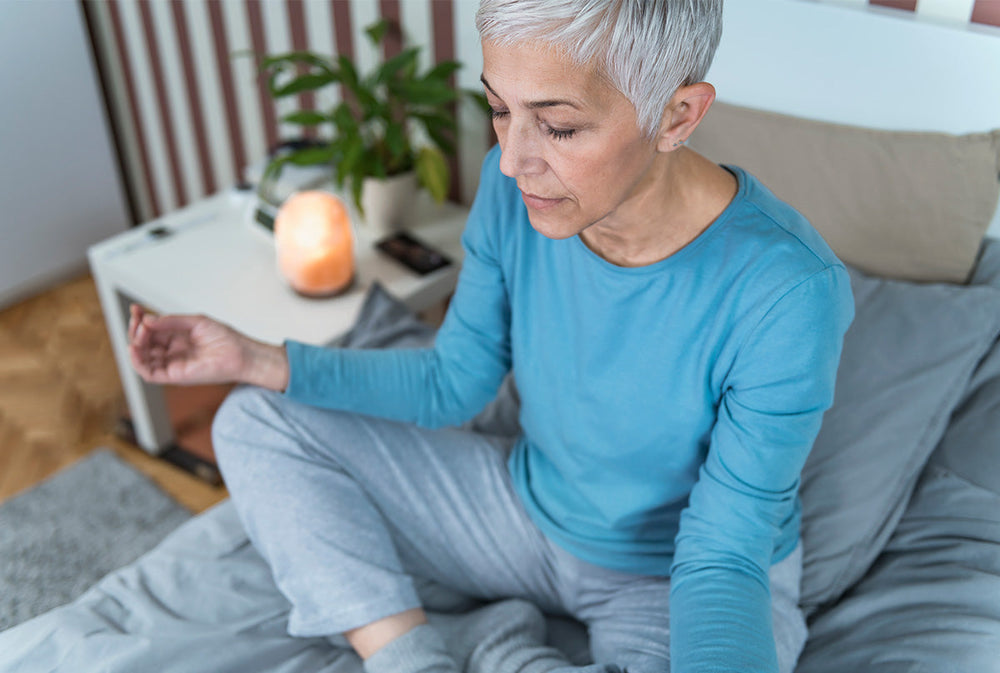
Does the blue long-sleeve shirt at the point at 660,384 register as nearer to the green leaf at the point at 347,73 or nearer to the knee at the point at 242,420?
the knee at the point at 242,420

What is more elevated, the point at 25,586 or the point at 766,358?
the point at 766,358

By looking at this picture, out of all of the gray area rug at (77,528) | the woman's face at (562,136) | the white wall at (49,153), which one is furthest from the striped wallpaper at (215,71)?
the woman's face at (562,136)

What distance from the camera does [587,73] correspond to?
69cm

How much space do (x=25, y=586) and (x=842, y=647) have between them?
1315mm

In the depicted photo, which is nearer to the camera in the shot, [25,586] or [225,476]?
[225,476]

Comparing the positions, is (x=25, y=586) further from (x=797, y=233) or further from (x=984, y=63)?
(x=984, y=63)

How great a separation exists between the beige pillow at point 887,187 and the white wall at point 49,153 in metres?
1.35

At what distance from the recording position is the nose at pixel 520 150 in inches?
29.1

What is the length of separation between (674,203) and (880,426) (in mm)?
416

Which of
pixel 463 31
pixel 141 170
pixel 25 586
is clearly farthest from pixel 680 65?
pixel 141 170

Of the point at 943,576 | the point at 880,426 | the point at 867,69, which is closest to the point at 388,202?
the point at 867,69

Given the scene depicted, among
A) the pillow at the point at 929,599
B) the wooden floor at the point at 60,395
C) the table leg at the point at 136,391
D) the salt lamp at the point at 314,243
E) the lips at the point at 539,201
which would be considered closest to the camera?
the lips at the point at 539,201

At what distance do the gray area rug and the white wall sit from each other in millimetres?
453

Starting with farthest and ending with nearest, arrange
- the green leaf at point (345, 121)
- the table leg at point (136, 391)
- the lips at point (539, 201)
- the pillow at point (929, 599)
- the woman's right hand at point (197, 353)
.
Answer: the table leg at point (136, 391) < the green leaf at point (345, 121) < the woman's right hand at point (197, 353) < the pillow at point (929, 599) < the lips at point (539, 201)
